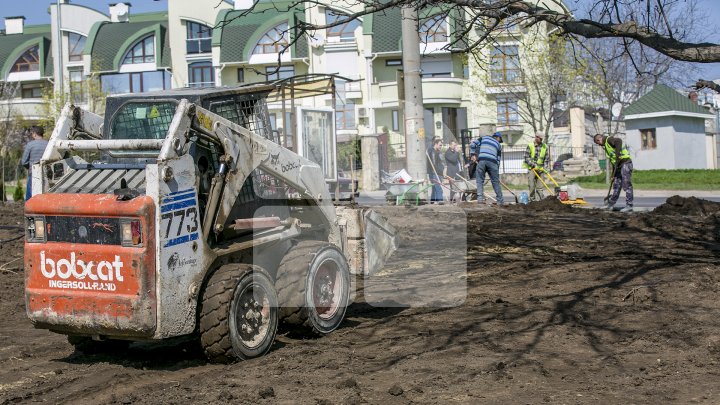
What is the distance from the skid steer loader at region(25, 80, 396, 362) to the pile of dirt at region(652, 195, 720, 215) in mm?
10662

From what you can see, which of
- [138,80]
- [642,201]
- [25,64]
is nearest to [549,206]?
[642,201]

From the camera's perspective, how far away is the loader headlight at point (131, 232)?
623cm

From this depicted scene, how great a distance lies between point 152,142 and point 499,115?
1923 inches

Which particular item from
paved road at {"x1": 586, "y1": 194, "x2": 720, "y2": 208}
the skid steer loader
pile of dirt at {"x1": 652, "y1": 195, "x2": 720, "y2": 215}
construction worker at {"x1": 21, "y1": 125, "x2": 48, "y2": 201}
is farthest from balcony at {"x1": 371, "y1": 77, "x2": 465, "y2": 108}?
the skid steer loader

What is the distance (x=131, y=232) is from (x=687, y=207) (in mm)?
13453

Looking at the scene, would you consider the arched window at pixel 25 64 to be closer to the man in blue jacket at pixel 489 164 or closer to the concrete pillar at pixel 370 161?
the concrete pillar at pixel 370 161

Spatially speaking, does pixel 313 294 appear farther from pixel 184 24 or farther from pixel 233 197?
pixel 184 24

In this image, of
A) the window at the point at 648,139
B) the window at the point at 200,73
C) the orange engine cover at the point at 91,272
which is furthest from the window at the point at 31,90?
the orange engine cover at the point at 91,272

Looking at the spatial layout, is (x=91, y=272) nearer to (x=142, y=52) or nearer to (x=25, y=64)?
(x=142, y=52)

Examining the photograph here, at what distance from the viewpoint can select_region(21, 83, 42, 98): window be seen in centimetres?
6919

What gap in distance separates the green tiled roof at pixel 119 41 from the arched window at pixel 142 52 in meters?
0.52

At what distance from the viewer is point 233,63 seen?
189 ft

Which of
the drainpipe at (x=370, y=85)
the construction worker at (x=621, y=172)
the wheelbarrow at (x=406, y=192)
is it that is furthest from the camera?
the drainpipe at (x=370, y=85)

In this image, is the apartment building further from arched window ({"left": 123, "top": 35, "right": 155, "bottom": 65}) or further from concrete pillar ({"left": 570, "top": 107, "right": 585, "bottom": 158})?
concrete pillar ({"left": 570, "top": 107, "right": 585, "bottom": 158})
